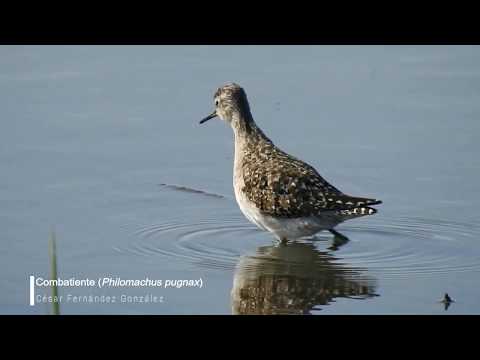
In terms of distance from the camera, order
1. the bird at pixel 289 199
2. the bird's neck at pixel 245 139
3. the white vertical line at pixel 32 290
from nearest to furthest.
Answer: the white vertical line at pixel 32 290 < the bird at pixel 289 199 < the bird's neck at pixel 245 139

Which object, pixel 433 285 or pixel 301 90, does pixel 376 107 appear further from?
pixel 433 285

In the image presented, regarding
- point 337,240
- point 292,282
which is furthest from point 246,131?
point 292,282

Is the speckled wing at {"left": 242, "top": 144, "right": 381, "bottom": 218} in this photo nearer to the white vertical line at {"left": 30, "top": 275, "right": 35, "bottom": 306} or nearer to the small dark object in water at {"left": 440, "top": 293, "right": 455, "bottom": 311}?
the small dark object in water at {"left": 440, "top": 293, "right": 455, "bottom": 311}

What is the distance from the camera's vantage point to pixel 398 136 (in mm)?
12352

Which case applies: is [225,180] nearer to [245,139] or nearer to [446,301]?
[245,139]

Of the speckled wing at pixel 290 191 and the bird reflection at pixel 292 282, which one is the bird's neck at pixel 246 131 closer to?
the speckled wing at pixel 290 191

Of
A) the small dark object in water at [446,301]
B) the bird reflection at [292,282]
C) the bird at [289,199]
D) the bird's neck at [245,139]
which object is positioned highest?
the bird's neck at [245,139]

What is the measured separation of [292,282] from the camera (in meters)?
8.85

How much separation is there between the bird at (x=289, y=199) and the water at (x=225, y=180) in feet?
0.78

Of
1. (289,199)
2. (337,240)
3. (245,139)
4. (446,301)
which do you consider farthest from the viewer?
(245,139)

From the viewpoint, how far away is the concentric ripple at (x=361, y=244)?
30.5 feet

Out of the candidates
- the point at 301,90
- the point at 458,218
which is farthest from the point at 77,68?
the point at 458,218

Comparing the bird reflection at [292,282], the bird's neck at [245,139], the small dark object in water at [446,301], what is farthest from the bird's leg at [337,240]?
the small dark object in water at [446,301]

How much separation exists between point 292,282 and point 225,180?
2.81 m
